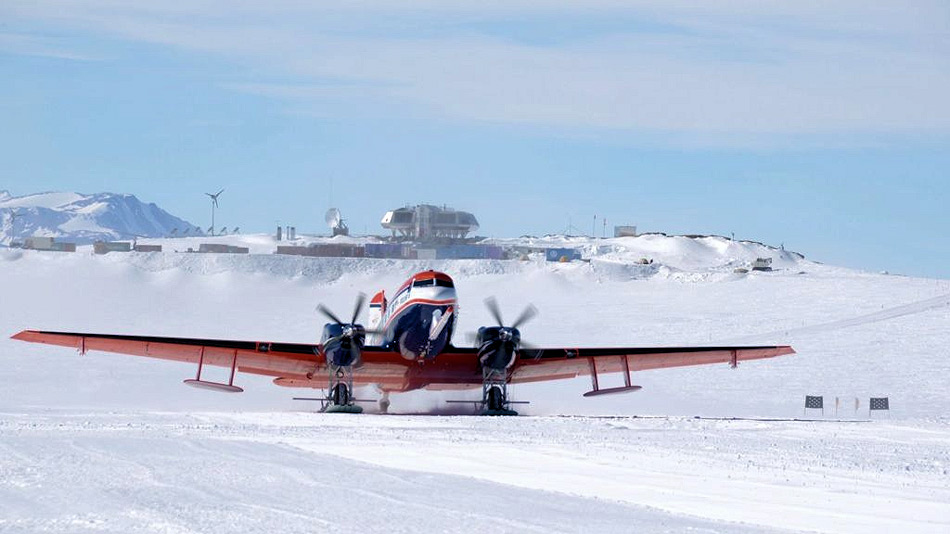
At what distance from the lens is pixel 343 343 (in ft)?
132

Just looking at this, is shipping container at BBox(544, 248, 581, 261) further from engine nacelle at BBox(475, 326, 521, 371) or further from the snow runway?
the snow runway

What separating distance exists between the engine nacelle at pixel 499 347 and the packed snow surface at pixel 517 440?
9.22 feet

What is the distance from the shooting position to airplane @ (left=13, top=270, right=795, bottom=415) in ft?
132

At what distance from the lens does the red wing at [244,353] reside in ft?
134

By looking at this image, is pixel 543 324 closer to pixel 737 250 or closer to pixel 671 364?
pixel 671 364

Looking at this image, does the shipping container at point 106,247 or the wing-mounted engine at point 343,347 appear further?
the shipping container at point 106,247

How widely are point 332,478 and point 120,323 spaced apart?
239ft

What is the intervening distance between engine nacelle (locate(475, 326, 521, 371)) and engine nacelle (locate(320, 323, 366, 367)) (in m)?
3.88

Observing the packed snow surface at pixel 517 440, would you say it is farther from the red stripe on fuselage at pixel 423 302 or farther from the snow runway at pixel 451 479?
the red stripe on fuselage at pixel 423 302

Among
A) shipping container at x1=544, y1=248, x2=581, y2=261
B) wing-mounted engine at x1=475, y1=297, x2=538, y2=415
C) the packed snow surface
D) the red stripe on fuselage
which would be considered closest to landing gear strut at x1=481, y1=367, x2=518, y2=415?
wing-mounted engine at x1=475, y1=297, x2=538, y2=415

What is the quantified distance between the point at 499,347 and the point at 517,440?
14117 mm

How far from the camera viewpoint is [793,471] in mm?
21625

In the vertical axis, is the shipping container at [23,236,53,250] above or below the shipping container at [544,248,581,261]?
below

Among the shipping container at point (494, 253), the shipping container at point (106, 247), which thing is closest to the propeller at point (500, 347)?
the shipping container at point (106, 247)
